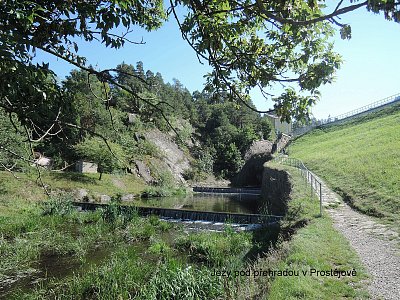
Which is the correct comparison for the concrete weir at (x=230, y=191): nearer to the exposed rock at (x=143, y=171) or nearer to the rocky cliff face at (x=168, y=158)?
the rocky cliff face at (x=168, y=158)

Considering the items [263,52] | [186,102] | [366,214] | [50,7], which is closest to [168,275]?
[263,52]

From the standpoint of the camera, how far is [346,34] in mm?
2674

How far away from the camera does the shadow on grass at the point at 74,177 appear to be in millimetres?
26969

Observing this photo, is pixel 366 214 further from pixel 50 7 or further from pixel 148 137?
pixel 148 137

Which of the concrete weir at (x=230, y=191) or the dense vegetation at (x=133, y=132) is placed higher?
the dense vegetation at (x=133, y=132)

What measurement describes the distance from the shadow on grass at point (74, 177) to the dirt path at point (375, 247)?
23331mm

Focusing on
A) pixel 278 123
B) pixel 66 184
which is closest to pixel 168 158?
pixel 66 184

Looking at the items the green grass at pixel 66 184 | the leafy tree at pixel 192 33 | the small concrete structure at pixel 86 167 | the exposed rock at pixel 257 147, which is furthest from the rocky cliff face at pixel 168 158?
the leafy tree at pixel 192 33

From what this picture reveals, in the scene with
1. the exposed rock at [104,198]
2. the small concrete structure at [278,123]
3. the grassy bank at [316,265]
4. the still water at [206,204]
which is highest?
the small concrete structure at [278,123]

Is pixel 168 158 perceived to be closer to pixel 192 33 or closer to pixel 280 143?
pixel 280 143

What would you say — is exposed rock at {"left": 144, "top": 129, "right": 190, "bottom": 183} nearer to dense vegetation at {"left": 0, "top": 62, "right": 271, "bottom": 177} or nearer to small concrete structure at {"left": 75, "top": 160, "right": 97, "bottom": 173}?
dense vegetation at {"left": 0, "top": 62, "right": 271, "bottom": 177}

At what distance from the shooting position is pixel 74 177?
93.1 ft

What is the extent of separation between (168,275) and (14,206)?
15.7 m

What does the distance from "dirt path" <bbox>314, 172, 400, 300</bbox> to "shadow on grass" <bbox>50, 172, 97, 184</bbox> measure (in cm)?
2333
